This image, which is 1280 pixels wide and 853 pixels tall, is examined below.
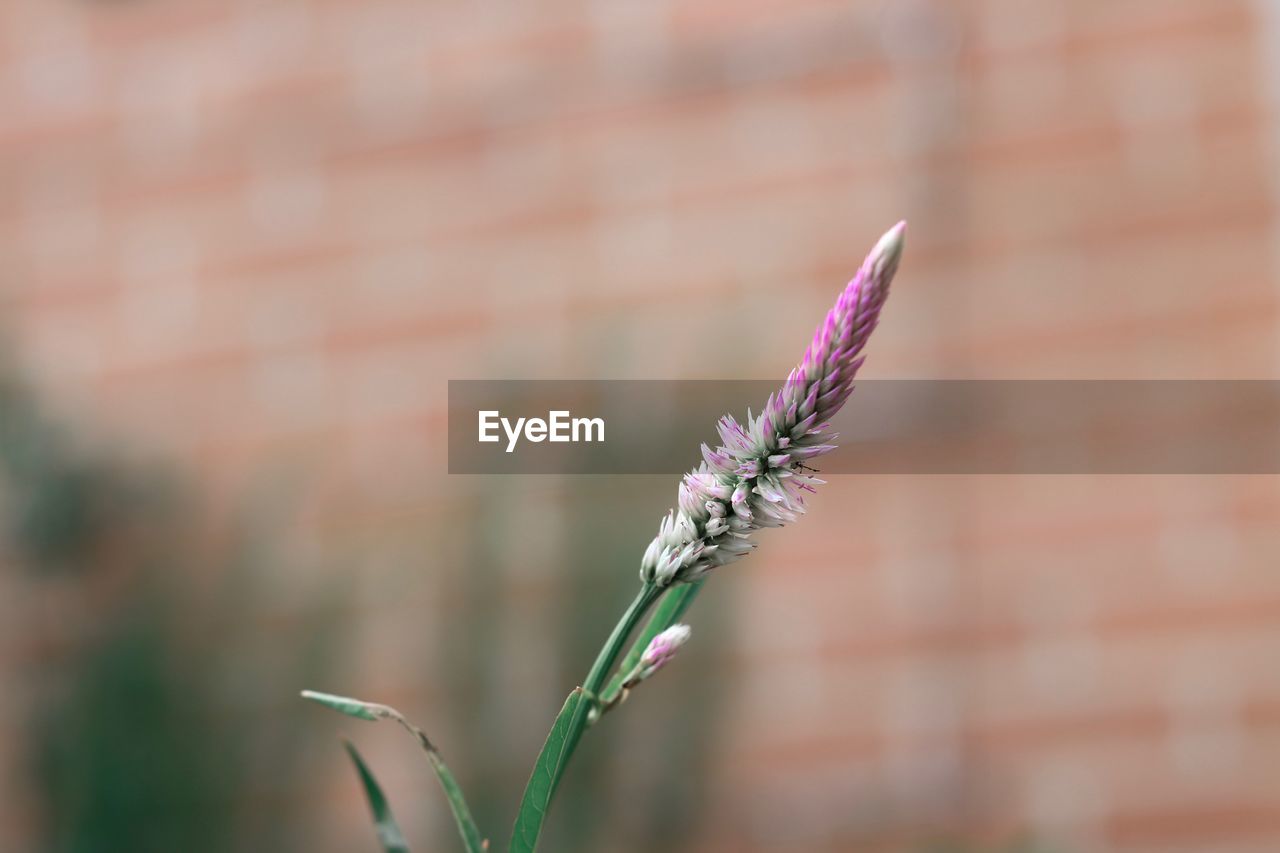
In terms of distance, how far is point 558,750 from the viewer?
0.99ft

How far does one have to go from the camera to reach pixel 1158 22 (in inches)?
80.5

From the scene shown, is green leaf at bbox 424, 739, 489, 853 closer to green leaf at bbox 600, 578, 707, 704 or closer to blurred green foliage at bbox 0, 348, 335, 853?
green leaf at bbox 600, 578, 707, 704

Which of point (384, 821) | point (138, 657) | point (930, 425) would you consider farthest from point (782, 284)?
point (384, 821)

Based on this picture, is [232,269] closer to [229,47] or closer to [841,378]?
[229,47]

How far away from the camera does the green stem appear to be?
11.5 inches

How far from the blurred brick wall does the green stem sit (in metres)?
1.66

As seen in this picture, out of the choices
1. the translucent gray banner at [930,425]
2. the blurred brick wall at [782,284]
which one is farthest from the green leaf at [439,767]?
the blurred brick wall at [782,284]

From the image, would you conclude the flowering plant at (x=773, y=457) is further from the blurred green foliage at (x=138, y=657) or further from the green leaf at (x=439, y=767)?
the blurred green foliage at (x=138, y=657)

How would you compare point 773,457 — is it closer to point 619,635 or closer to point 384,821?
point 619,635

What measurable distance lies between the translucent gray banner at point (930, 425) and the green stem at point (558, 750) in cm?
152

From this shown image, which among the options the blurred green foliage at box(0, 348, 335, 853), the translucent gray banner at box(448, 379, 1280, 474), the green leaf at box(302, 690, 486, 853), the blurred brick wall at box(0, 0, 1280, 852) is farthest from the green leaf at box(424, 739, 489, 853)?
the blurred brick wall at box(0, 0, 1280, 852)

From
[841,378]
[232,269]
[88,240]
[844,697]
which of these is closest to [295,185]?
[232,269]

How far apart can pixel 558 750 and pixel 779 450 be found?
0.30 feet

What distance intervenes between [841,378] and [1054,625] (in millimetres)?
1834
